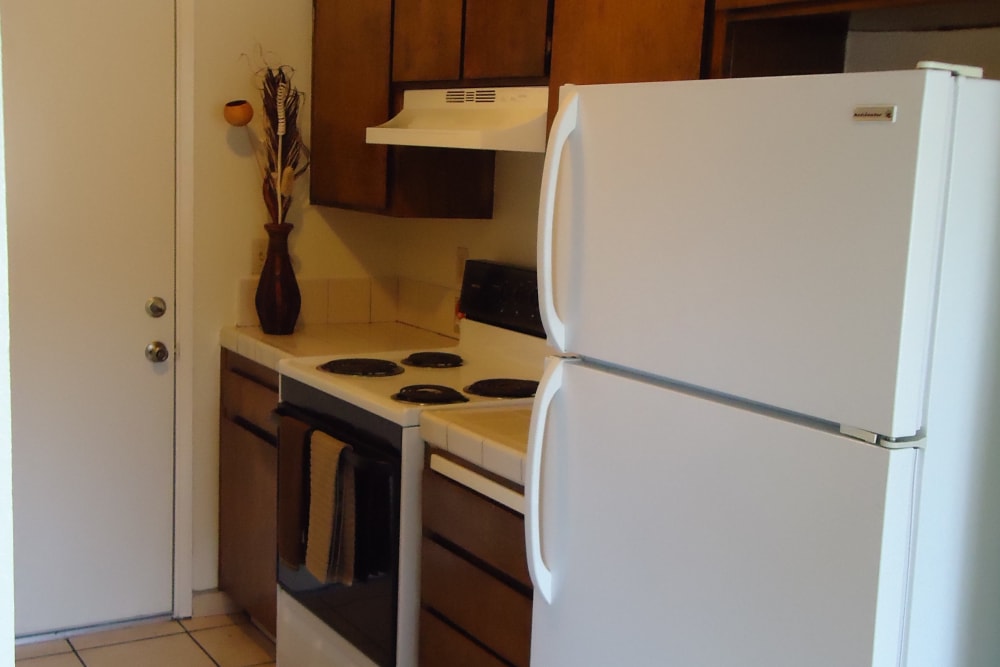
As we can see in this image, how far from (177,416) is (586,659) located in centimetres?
217

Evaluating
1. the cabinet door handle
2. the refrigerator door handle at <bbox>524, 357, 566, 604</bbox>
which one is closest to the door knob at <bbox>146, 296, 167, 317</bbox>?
the cabinet door handle

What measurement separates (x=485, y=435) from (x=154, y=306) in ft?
5.34

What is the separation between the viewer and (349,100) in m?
3.40

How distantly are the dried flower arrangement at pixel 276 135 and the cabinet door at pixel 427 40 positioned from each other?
19.2 inches

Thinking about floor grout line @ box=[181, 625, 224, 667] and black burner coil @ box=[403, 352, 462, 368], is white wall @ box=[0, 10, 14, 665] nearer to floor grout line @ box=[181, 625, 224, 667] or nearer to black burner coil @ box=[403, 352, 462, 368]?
black burner coil @ box=[403, 352, 462, 368]

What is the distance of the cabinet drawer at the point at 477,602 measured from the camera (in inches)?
86.0

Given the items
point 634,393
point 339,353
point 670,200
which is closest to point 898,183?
point 670,200

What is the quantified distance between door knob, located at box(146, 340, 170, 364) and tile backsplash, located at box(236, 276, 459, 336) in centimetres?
25

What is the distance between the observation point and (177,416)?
3.57 m

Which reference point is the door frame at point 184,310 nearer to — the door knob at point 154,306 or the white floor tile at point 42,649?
the door knob at point 154,306

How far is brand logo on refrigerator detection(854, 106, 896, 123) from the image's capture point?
4.09 feet

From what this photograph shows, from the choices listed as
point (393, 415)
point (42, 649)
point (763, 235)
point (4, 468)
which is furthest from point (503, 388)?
point (4, 468)

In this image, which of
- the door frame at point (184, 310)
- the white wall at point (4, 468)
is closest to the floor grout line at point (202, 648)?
the door frame at point (184, 310)

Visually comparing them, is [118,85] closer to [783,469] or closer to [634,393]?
[634,393]
